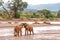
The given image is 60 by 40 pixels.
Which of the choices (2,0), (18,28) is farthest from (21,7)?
(18,28)

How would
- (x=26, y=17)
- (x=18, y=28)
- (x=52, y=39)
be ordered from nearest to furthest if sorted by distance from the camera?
(x=52, y=39), (x=18, y=28), (x=26, y=17)

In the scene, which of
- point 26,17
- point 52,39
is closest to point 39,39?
point 52,39

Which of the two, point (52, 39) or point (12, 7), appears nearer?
point (52, 39)

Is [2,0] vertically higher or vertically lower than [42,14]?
higher

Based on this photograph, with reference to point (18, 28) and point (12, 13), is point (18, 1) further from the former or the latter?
point (18, 28)

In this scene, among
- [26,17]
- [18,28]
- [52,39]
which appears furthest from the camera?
[26,17]

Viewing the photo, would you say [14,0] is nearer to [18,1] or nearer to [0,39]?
[18,1]

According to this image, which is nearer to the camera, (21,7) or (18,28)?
(18,28)

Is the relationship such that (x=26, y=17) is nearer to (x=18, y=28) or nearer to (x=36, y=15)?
(x=36, y=15)

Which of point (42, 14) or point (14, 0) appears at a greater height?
point (14, 0)

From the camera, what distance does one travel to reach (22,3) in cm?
4275

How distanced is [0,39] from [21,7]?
2895cm

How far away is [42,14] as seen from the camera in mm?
44156

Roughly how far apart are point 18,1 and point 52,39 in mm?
28863
